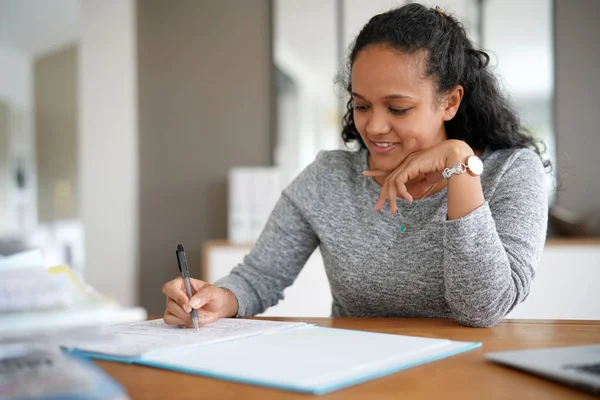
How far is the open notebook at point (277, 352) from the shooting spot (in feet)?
2.29

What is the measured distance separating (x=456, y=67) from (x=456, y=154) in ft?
1.02

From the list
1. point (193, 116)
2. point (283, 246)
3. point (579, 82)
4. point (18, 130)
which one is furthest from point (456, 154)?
point (18, 130)

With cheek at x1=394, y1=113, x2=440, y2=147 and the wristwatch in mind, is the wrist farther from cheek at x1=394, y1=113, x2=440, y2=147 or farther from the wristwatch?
cheek at x1=394, y1=113, x2=440, y2=147

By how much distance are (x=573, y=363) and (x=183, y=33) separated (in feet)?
10.3

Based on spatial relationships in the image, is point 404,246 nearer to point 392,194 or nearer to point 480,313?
point 392,194

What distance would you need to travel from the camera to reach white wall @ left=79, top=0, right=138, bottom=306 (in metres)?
3.53

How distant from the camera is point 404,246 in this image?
1.42 m

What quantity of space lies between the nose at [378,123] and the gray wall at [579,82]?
2.10 m

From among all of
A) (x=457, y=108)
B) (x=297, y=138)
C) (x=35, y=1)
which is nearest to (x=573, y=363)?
(x=457, y=108)

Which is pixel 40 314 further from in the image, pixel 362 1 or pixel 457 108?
pixel 362 1

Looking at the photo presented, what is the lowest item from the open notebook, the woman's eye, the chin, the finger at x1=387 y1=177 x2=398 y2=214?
the open notebook

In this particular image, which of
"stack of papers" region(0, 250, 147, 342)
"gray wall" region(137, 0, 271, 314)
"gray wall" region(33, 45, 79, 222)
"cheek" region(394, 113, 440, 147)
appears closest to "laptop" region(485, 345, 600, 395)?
"stack of papers" region(0, 250, 147, 342)

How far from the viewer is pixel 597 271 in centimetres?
270

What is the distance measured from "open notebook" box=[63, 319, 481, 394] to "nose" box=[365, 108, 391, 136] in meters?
0.49
